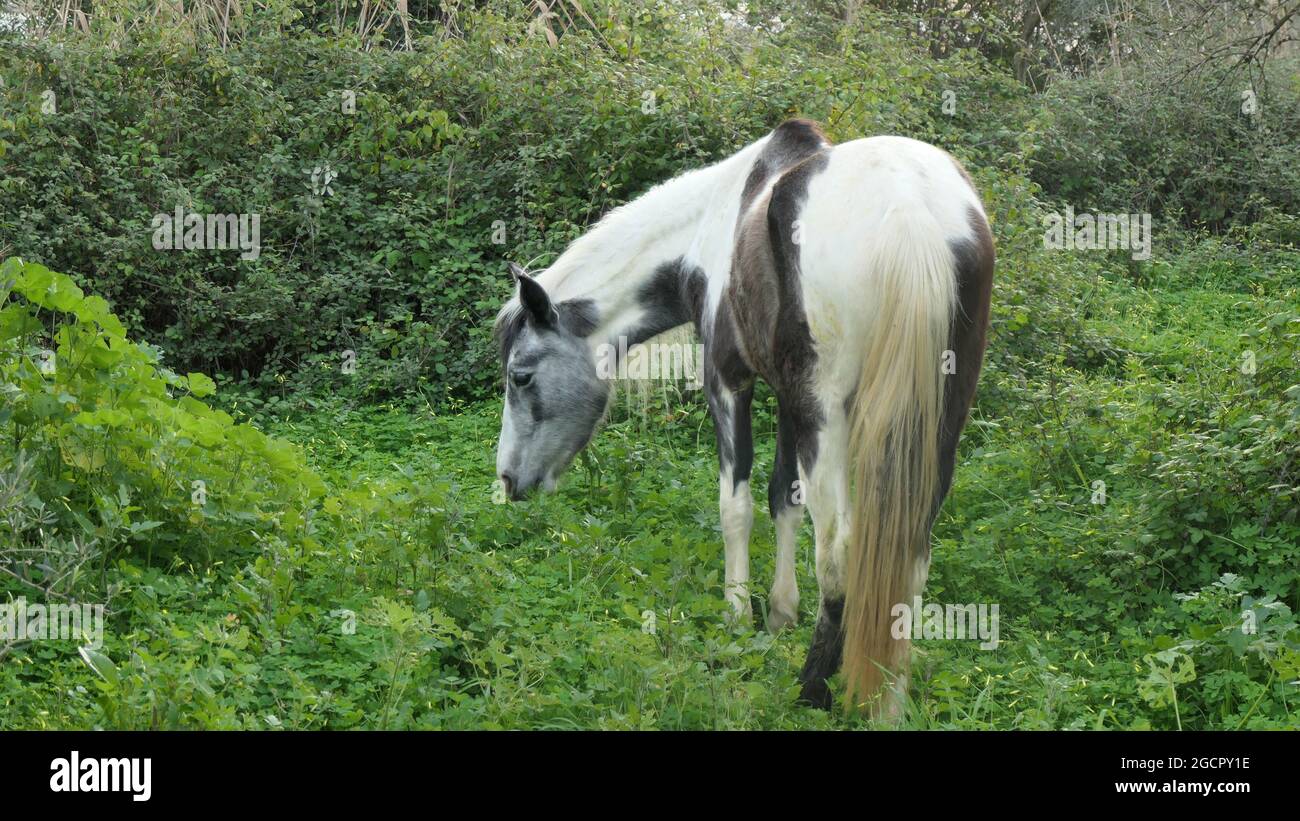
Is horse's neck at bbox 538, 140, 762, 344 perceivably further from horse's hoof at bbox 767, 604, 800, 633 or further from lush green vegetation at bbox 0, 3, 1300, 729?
horse's hoof at bbox 767, 604, 800, 633

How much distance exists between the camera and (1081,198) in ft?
41.6

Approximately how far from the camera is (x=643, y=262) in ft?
17.9

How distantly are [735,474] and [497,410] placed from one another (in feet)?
10.6

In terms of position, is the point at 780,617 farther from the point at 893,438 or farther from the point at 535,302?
the point at 535,302

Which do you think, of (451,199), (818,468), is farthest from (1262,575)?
(451,199)

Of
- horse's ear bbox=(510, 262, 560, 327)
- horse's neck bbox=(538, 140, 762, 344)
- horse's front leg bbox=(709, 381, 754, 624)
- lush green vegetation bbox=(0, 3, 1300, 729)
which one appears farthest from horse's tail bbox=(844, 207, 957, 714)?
horse's ear bbox=(510, 262, 560, 327)

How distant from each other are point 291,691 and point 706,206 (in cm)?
269

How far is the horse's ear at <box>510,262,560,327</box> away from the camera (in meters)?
5.29

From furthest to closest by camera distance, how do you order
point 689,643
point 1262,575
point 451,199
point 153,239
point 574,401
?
1. point 451,199
2. point 153,239
3. point 574,401
4. point 1262,575
5. point 689,643

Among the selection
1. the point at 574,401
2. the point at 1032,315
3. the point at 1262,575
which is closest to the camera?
the point at 1262,575

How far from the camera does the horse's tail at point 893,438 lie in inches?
150

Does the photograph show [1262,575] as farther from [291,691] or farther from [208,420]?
[208,420]

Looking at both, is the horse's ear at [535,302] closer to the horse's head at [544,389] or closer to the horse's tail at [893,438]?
the horse's head at [544,389]

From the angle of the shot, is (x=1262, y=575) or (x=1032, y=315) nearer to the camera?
(x=1262, y=575)
